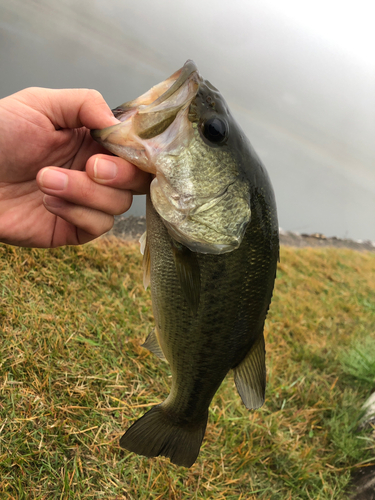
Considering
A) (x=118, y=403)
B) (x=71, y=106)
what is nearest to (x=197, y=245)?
(x=71, y=106)

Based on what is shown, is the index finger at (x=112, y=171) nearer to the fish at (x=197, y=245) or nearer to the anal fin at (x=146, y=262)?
the fish at (x=197, y=245)

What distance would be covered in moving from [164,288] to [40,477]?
1.61 m

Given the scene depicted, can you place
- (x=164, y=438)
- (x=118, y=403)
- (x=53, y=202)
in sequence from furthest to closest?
(x=118, y=403) < (x=164, y=438) < (x=53, y=202)

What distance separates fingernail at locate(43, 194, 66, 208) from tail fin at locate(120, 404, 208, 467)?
1.03m

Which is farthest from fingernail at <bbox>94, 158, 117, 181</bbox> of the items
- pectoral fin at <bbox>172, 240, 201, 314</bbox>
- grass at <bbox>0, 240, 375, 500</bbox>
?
grass at <bbox>0, 240, 375, 500</bbox>

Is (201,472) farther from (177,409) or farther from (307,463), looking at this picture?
(177,409)

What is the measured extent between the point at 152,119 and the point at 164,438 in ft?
4.61

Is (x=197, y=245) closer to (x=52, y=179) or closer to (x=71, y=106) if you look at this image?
(x=52, y=179)

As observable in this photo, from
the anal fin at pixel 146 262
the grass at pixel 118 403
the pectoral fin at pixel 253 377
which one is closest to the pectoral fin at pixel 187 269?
the anal fin at pixel 146 262

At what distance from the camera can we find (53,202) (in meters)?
1.48

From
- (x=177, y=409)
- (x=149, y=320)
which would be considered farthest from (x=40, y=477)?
(x=149, y=320)

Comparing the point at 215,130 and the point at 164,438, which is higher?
the point at 215,130

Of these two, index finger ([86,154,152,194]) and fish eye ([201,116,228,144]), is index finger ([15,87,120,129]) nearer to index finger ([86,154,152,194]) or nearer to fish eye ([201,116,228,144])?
index finger ([86,154,152,194])

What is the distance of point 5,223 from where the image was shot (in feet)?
5.84
